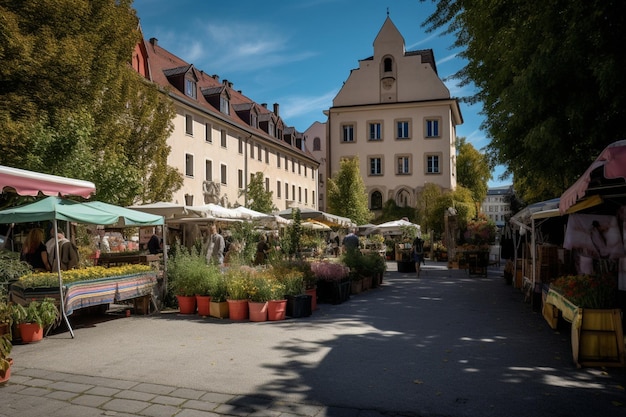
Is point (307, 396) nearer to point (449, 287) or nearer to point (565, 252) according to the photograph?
point (565, 252)

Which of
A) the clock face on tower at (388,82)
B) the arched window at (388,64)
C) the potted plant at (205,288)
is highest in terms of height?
the arched window at (388,64)

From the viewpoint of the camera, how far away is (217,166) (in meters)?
37.5

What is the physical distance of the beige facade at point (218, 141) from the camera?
33.2 metres

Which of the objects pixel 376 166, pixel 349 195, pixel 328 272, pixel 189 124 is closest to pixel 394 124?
pixel 376 166

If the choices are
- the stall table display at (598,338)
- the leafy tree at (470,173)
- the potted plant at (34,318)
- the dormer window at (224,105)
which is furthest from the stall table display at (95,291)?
the leafy tree at (470,173)

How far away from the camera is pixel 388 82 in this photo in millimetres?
51719

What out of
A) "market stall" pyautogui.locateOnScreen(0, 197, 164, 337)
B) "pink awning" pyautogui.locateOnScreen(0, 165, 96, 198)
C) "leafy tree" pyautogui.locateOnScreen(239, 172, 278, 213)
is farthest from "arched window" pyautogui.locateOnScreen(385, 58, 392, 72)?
"pink awning" pyautogui.locateOnScreen(0, 165, 96, 198)

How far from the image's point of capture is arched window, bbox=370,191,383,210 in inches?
2082

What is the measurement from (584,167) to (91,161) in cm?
1330

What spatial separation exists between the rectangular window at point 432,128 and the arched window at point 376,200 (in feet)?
25.3

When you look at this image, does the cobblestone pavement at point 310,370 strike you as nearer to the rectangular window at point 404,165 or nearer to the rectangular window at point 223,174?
the rectangular window at point 223,174

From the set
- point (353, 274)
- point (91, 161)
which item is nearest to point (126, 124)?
point (91, 161)

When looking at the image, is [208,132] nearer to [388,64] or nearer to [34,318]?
[388,64]

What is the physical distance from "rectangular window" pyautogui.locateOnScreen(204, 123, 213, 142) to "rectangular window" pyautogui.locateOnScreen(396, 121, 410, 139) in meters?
21.9
